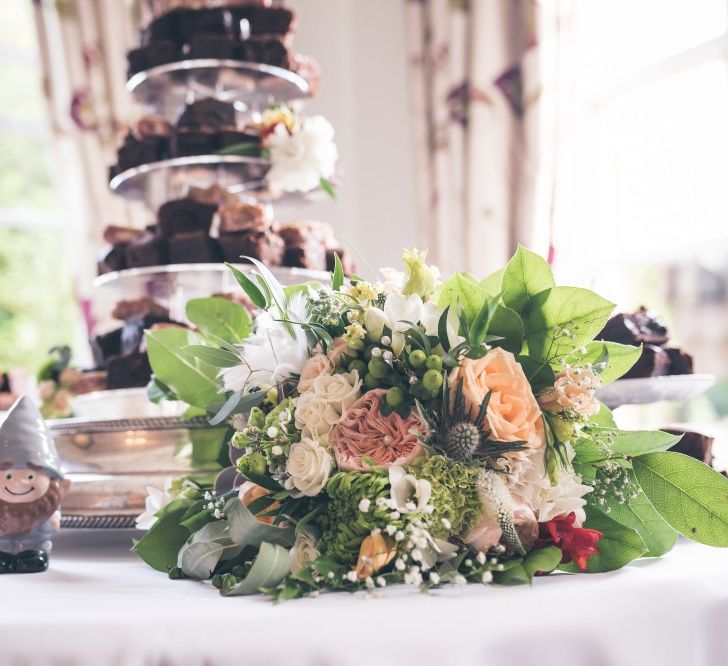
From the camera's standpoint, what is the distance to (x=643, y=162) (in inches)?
103

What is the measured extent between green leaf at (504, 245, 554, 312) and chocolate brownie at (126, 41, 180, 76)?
97 cm

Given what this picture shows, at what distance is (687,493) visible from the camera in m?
0.82

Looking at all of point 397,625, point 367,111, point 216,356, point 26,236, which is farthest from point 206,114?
point 26,236

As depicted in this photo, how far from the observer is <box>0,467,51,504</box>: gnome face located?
2.85ft

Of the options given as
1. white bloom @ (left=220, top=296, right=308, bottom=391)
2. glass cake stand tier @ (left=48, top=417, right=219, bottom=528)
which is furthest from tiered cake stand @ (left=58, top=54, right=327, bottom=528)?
white bloom @ (left=220, top=296, right=308, bottom=391)

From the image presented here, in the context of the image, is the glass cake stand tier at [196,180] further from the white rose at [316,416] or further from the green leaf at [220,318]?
the white rose at [316,416]

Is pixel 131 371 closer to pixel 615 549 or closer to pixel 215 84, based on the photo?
pixel 215 84

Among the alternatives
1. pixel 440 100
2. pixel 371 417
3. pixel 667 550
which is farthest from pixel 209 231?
pixel 440 100

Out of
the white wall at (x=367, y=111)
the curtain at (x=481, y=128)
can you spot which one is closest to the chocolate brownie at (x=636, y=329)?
the curtain at (x=481, y=128)

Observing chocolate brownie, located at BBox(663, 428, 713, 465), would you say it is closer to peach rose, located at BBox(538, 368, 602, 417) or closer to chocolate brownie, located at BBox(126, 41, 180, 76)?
peach rose, located at BBox(538, 368, 602, 417)

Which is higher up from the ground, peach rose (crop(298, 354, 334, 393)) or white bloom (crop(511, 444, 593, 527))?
peach rose (crop(298, 354, 334, 393))

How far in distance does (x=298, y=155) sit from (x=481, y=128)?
1.36m

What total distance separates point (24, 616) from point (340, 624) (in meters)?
0.22

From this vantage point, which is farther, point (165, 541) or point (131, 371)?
point (131, 371)
